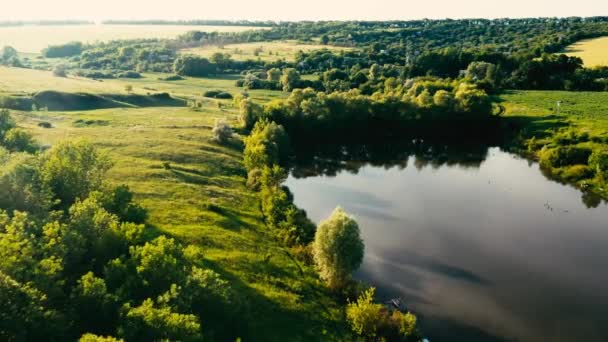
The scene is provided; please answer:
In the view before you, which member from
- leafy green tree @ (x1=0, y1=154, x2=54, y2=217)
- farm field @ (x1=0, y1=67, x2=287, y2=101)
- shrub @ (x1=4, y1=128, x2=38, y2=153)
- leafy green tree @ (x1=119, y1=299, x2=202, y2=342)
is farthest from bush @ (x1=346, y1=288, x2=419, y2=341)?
farm field @ (x1=0, y1=67, x2=287, y2=101)

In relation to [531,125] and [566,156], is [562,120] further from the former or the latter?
[566,156]

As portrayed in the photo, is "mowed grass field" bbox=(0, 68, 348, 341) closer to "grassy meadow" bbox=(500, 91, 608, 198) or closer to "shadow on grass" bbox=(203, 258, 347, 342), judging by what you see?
"shadow on grass" bbox=(203, 258, 347, 342)

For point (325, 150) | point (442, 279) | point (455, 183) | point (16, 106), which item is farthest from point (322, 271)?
→ point (16, 106)

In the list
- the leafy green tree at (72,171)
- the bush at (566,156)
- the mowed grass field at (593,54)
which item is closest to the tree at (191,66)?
the bush at (566,156)

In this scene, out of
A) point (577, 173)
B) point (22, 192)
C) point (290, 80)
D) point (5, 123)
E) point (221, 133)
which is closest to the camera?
point (22, 192)

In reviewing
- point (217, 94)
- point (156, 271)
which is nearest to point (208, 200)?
point (156, 271)

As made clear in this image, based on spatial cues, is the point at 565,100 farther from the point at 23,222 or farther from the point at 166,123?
the point at 23,222

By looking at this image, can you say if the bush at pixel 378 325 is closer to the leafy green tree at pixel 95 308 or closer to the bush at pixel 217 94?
the leafy green tree at pixel 95 308
